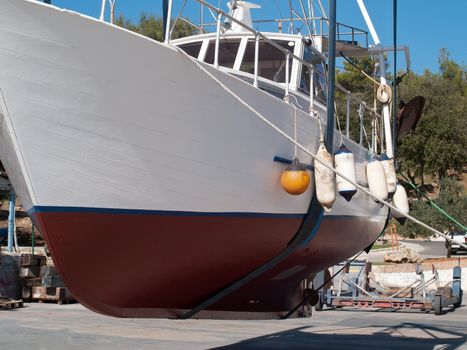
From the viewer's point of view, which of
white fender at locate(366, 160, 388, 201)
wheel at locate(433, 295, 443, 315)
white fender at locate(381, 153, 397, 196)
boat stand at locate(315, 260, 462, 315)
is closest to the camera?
white fender at locate(366, 160, 388, 201)

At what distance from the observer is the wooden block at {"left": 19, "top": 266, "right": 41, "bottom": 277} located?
51.2 ft

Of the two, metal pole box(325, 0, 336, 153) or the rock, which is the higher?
metal pole box(325, 0, 336, 153)

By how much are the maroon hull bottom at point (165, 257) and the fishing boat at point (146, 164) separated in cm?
1

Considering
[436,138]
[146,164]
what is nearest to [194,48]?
[146,164]

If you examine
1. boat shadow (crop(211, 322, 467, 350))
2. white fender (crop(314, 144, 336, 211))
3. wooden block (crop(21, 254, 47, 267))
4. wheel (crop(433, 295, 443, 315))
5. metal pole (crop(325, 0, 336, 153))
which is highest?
metal pole (crop(325, 0, 336, 153))

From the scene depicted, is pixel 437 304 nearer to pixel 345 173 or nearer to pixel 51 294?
pixel 345 173

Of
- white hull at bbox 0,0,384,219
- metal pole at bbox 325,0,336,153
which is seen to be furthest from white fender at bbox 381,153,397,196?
white hull at bbox 0,0,384,219

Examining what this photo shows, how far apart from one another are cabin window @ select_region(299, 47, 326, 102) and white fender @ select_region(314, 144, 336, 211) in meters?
1.67

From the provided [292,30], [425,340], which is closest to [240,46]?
[292,30]

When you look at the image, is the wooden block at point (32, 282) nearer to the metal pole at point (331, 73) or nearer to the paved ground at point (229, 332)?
the paved ground at point (229, 332)

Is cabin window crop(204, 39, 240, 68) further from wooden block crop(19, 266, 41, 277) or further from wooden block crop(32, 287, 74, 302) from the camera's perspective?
wooden block crop(19, 266, 41, 277)

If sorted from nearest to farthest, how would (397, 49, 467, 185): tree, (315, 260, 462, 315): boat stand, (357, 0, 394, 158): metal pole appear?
(357, 0, 394, 158): metal pole < (315, 260, 462, 315): boat stand < (397, 49, 467, 185): tree

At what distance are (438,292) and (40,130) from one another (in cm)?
1064

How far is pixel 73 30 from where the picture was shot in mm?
5152
